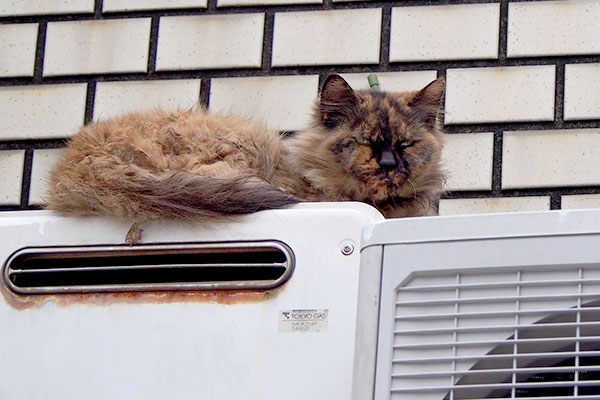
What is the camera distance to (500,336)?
133cm

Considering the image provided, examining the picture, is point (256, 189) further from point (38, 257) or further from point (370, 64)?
point (370, 64)

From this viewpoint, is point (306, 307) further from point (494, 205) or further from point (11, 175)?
point (11, 175)

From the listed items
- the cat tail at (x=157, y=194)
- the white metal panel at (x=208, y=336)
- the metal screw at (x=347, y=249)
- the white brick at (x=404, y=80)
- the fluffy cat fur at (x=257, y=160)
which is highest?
the white brick at (x=404, y=80)

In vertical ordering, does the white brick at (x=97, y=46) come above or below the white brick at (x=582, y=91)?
above

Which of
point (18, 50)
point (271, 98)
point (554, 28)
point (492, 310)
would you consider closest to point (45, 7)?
point (18, 50)

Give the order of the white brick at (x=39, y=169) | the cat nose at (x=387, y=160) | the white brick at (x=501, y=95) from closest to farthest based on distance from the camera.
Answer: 1. the cat nose at (x=387, y=160)
2. the white brick at (x=501, y=95)
3. the white brick at (x=39, y=169)

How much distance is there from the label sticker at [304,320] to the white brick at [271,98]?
1696 millimetres

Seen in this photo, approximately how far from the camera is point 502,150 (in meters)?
3.10

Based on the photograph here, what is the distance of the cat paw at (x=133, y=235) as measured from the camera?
1.70 meters

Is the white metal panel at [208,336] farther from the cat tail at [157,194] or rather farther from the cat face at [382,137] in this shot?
the cat face at [382,137]

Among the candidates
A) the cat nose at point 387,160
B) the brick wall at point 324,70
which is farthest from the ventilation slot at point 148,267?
the brick wall at point 324,70

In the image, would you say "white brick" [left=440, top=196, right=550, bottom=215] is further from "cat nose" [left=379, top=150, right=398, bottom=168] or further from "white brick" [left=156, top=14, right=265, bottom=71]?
"white brick" [left=156, top=14, right=265, bottom=71]

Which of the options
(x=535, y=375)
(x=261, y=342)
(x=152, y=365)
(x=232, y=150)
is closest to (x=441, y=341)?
(x=535, y=375)

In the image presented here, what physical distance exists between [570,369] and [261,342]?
0.47 meters
